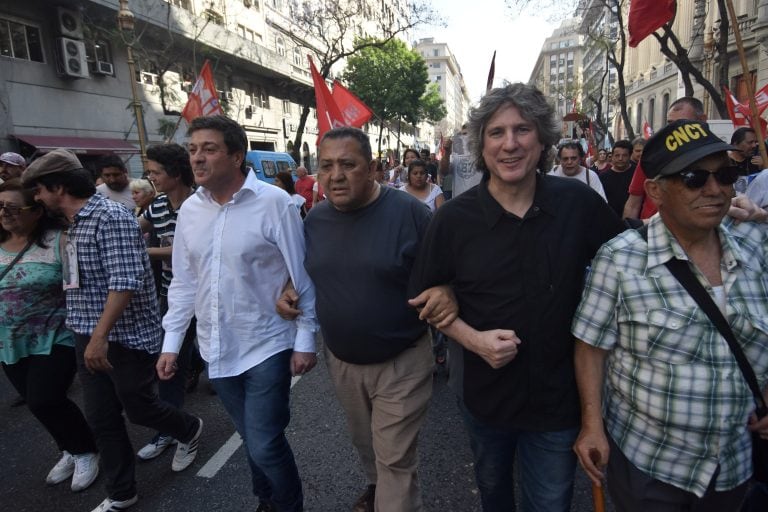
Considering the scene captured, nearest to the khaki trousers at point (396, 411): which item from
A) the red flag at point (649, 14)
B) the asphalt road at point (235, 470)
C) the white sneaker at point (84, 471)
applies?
the asphalt road at point (235, 470)

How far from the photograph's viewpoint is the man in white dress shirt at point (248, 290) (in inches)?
90.7

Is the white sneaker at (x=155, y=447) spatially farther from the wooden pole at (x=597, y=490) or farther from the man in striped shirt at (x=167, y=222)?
the wooden pole at (x=597, y=490)

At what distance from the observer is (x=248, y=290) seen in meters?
2.31

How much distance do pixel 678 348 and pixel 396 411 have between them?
48.7 inches

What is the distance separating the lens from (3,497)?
2973mm

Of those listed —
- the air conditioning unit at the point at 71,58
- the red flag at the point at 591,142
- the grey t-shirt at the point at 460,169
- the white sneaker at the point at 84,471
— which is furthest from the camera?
the air conditioning unit at the point at 71,58

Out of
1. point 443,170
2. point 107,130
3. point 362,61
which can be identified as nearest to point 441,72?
point 362,61

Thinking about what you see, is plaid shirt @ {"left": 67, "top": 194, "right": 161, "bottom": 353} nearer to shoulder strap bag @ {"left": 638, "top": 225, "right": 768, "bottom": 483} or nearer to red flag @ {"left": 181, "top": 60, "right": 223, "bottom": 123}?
shoulder strap bag @ {"left": 638, "top": 225, "right": 768, "bottom": 483}

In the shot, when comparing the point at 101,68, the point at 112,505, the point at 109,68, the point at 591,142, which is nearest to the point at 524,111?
the point at 112,505

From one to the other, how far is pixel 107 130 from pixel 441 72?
366 ft

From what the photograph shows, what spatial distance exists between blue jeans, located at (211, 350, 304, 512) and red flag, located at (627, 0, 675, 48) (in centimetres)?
438

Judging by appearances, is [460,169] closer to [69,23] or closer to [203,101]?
[203,101]

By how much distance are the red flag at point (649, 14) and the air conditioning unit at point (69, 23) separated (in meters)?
17.5

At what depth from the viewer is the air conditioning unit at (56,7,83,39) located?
1534 centimetres
